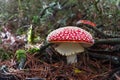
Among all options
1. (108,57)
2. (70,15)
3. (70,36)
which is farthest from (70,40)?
(70,15)

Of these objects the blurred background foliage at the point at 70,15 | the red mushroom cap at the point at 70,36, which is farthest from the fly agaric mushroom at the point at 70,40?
the blurred background foliage at the point at 70,15

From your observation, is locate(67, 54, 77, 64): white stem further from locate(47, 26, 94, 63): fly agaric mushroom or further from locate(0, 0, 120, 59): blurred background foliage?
locate(0, 0, 120, 59): blurred background foliage

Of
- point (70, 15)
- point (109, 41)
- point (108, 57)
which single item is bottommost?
point (108, 57)

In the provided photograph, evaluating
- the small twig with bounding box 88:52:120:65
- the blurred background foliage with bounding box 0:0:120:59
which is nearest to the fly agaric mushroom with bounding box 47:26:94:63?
the small twig with bounding box 88:52:120:65

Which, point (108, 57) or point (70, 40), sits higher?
point (70, 40)

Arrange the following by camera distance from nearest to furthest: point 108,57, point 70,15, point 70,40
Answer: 1. point 70,40
2. point 108,57
3. point 70,15

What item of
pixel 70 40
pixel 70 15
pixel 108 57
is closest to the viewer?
pixel 70 40

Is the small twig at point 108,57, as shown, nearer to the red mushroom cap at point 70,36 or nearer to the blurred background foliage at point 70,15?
the red mushroom cap at point 70,36

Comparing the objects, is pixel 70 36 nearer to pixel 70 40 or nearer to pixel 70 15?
pixel 70 40

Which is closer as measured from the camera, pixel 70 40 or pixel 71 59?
pixel 70 40
